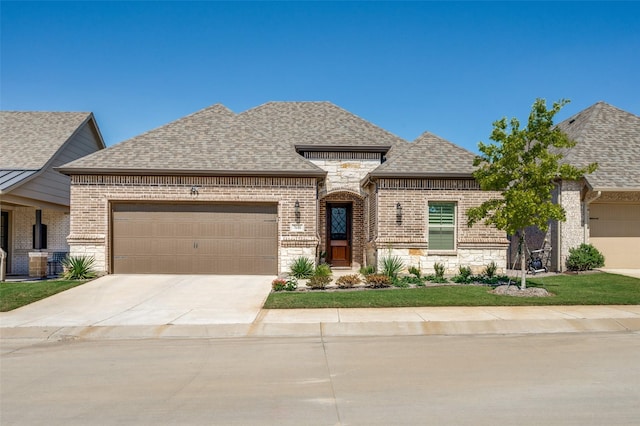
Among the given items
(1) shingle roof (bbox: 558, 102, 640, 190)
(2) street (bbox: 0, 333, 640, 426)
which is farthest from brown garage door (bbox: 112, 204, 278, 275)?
(1) shingle roof (bbox: 558, 102, 640, 190)

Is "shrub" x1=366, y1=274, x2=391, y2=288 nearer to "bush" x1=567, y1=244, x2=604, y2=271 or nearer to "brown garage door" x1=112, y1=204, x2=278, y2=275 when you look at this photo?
"brown garage door" x1=112, y1=204, x2=278, y2=275

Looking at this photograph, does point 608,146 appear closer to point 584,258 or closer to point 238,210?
point 584,258

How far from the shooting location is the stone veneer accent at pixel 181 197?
15.0m

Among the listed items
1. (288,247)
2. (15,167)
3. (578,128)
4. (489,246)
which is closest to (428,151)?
(489,246)

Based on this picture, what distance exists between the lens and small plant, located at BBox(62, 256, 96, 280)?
1412 centimetres

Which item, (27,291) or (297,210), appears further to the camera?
(297,210)

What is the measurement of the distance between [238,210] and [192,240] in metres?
1.83

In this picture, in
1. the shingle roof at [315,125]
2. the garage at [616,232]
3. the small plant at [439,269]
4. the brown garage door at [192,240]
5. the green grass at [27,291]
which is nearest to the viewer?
the green grass at [27,291]

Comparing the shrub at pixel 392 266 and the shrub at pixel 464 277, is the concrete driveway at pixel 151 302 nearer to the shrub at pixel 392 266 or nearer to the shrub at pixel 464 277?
the shrub at pixel 392 266

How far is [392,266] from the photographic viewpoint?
14375mm

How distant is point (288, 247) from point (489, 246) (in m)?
6.92

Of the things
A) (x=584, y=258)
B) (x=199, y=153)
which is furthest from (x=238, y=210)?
(x=584, y=258)

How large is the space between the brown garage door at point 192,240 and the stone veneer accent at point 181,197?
312 millimetres

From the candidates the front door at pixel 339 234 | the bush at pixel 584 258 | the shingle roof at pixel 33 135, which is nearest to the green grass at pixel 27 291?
the shingle roof at pixel 33 135
